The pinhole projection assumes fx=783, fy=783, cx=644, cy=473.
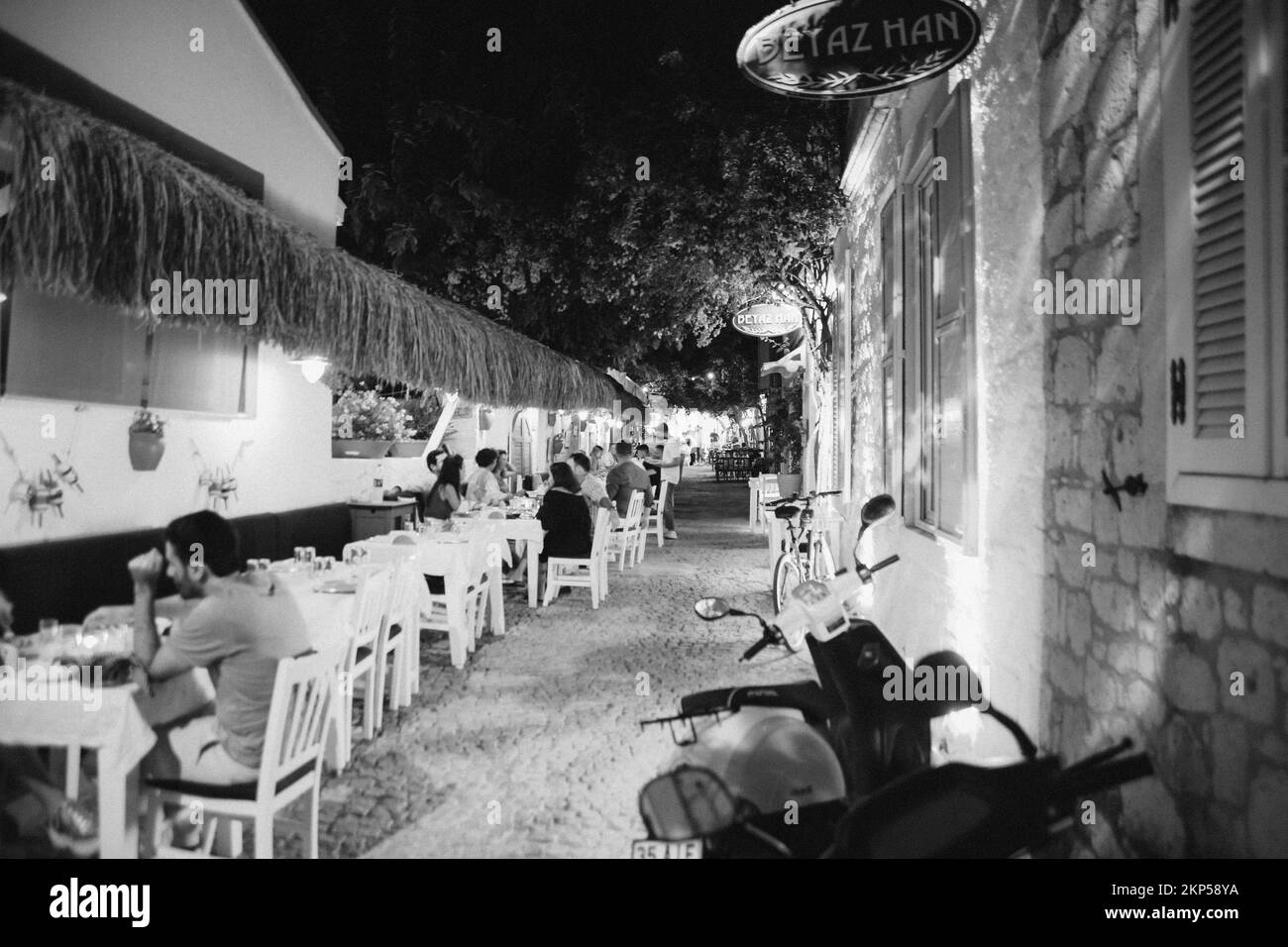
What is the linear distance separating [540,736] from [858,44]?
396 cm

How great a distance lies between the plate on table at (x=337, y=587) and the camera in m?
4.56

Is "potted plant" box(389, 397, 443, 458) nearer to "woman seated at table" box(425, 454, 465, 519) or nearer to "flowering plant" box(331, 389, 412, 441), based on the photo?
"flowering plant" box(331, 389, 412, 441)

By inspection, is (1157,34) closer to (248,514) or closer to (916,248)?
(916,248)

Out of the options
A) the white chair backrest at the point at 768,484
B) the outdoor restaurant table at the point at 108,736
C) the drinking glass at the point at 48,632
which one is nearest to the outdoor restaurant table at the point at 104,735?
the outdoor restaurant table at the point at 108,736

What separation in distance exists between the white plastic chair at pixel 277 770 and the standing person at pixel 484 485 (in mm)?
6844

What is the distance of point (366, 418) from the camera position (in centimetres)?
1238

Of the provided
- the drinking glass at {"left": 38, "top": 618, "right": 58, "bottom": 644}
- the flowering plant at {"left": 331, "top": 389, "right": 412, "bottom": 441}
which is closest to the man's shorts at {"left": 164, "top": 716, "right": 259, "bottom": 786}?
the drinking glass at {"left": 38, "top": 618, "right": 58, "bottom": 644}

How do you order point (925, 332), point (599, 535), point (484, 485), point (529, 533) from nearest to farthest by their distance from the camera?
point (925, 332), point (529, 533), point (599, 535), point (484, 485)

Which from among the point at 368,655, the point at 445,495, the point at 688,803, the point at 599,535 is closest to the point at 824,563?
the point at 599,535

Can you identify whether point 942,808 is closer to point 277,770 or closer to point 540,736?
point 277,770

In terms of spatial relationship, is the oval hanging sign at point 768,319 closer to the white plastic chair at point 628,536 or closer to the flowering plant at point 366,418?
the white plastic chair at point 628,536

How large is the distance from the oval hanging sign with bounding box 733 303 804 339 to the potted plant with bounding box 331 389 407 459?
5.57 m
